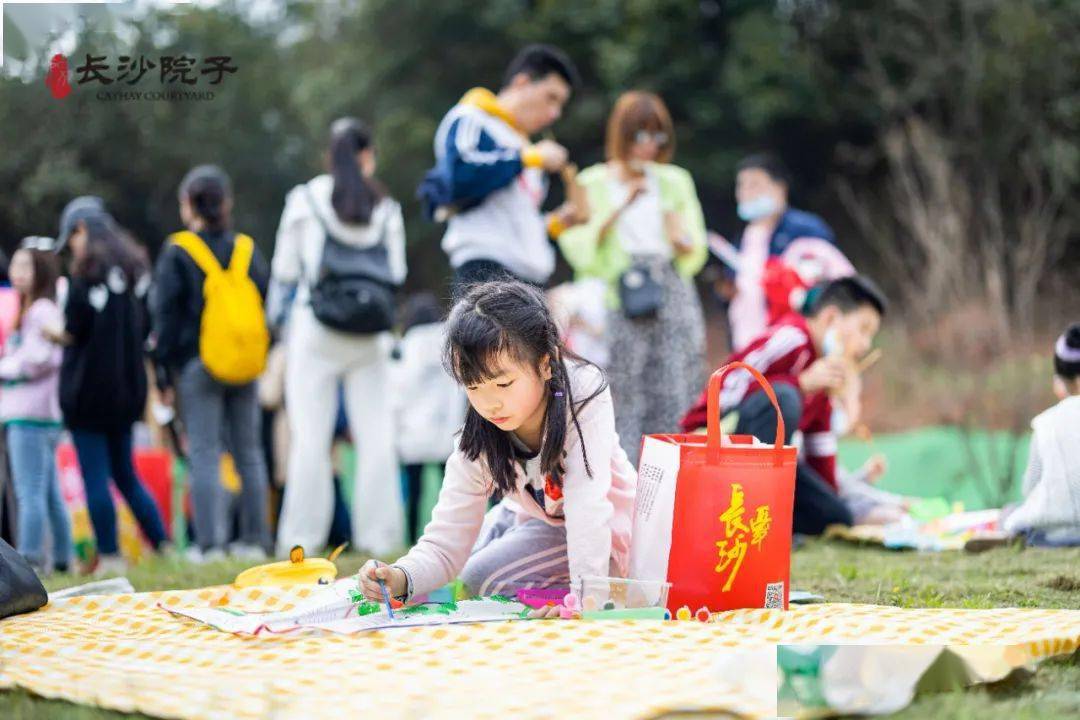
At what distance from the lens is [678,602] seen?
10.3ft

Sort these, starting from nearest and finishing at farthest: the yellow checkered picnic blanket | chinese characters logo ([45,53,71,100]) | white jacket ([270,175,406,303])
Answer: the yellow checkered picnic blanket < white jacket ([270,175,406,303]) < chinese characters logo ([45,53,71,100])

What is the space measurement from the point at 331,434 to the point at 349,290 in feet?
2.14

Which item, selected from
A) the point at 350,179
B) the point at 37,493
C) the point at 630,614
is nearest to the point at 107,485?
the point at 37,493

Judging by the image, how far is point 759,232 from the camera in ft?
24.1

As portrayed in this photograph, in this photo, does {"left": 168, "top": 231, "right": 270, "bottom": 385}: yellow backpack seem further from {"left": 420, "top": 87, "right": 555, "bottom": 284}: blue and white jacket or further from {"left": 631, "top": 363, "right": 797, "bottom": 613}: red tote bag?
{"left": 631, "top": 363, "right": 797, "bottom": 613}: red tote bag

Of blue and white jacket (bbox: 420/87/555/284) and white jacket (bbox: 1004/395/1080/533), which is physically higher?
blue and white jacket (bbox: 420/87/555/284)

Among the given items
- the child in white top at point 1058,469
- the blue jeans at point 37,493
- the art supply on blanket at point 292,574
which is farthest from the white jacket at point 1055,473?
the blue jeans at point 37,493

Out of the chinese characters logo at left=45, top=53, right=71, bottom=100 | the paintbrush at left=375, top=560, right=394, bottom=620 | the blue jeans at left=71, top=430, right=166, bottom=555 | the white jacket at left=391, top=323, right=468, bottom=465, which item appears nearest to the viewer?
the paintbrush at left=375, top=560, right=394, bottom=620

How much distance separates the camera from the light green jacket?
598 cm

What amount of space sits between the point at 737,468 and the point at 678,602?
1.17 ft

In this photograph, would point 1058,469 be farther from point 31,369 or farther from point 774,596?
point 31,369

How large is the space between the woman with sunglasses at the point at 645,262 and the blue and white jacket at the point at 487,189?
684mm

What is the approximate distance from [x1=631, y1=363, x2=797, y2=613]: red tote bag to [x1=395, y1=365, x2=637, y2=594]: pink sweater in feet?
0.41

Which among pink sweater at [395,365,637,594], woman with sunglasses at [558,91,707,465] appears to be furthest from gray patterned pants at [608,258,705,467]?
pink sweater at [395,365,637,594]
